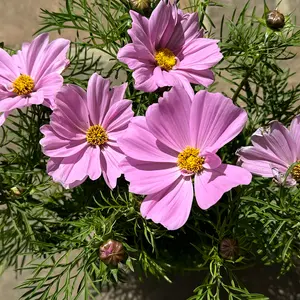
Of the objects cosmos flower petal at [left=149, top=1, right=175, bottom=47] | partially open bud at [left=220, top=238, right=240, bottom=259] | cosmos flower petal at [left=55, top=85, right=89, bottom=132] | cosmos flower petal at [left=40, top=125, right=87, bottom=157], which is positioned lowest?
partially open bud at [left=220, top=238, right=240, bottom=259]

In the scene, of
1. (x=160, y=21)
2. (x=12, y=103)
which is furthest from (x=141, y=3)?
(x=12, y=103)

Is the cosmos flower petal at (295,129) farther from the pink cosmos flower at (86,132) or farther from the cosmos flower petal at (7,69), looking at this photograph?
the cosmos flower petal at (7,69)

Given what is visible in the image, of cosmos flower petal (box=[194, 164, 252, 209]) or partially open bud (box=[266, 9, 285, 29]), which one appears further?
partially open bud (box=[266, 9, 285, 29])

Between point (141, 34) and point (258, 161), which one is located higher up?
point (141, 34)

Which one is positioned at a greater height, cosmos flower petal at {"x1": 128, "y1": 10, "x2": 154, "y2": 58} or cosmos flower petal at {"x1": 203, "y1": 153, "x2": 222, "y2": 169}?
cosmos flower petal at {"x1": 128, "y1": 10, "x2": 154, "y2": 58}

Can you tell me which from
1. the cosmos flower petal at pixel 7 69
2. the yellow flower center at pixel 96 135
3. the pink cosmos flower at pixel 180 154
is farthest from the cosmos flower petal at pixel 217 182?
the cosmos flower petal at pixel 7 69

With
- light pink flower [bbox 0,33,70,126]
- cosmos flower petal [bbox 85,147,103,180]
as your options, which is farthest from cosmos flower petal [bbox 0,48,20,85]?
cosmos flower petal [bbox 85,147,103,180]

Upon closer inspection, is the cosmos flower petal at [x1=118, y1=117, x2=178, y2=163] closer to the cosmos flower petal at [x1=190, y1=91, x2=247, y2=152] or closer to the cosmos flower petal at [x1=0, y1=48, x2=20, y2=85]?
the cosmos flower petal at [x1=190, y1=91, x2=247, y2=152]

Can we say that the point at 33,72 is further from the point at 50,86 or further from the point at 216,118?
the point at 216,118

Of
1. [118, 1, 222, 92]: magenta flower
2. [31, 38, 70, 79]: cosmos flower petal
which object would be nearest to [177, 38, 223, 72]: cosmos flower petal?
[118, 1, 222, 92]: magenta flower
